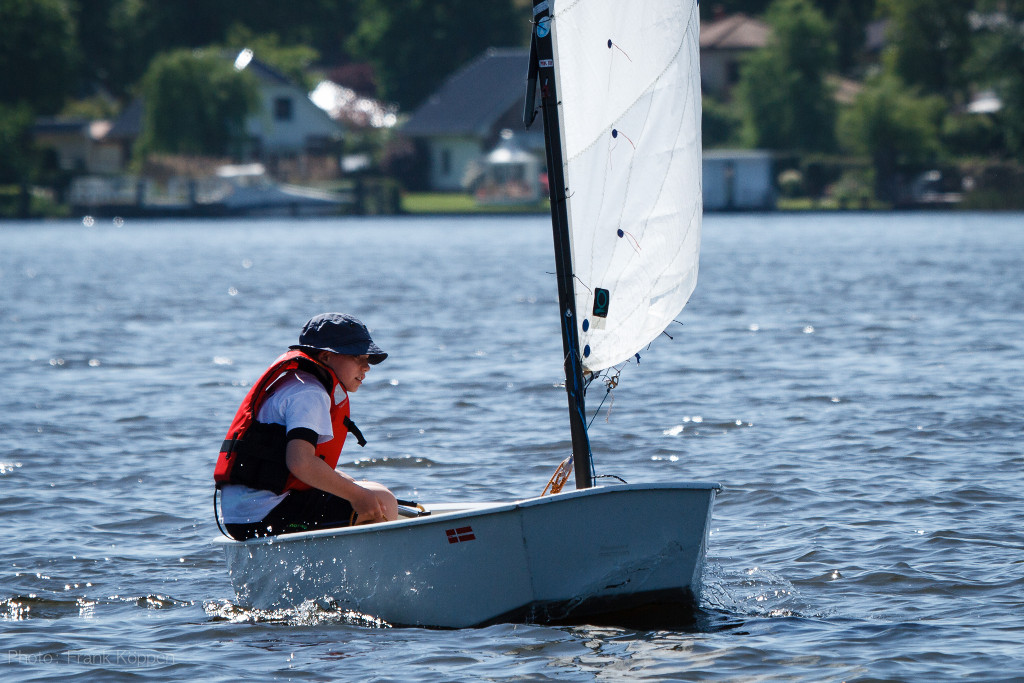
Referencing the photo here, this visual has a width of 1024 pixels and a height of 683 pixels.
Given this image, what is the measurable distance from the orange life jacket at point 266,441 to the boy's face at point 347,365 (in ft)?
0.10

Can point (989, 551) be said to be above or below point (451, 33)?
below

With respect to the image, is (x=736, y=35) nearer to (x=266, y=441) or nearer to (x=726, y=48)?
(x=726, y=48)

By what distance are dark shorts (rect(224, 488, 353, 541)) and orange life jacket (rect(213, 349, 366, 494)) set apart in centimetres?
6

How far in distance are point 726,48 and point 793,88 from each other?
Answer: 54.4ft

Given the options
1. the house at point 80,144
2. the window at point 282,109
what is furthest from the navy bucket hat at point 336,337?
the house at point 80,144

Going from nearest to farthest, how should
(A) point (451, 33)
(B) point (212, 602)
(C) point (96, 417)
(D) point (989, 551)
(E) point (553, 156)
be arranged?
(E) point (553, 156), (B) point (212, 602), (D) point (989, 551), (C) point (96, 417), (A) point (451, 33)

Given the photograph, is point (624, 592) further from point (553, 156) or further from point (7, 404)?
point (7, 404)

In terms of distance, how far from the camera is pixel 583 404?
6914 mm

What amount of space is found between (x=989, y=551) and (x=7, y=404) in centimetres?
990

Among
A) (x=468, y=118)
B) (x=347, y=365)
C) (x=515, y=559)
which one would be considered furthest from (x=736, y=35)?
(x=515, y=559)

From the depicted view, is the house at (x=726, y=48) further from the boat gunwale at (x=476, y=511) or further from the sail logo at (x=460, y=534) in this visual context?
the sail logo at (x=460, y=534)

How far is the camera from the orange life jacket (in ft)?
21.9

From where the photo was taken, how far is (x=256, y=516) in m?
6.88

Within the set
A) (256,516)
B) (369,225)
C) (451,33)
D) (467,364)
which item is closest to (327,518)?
(256,516)
